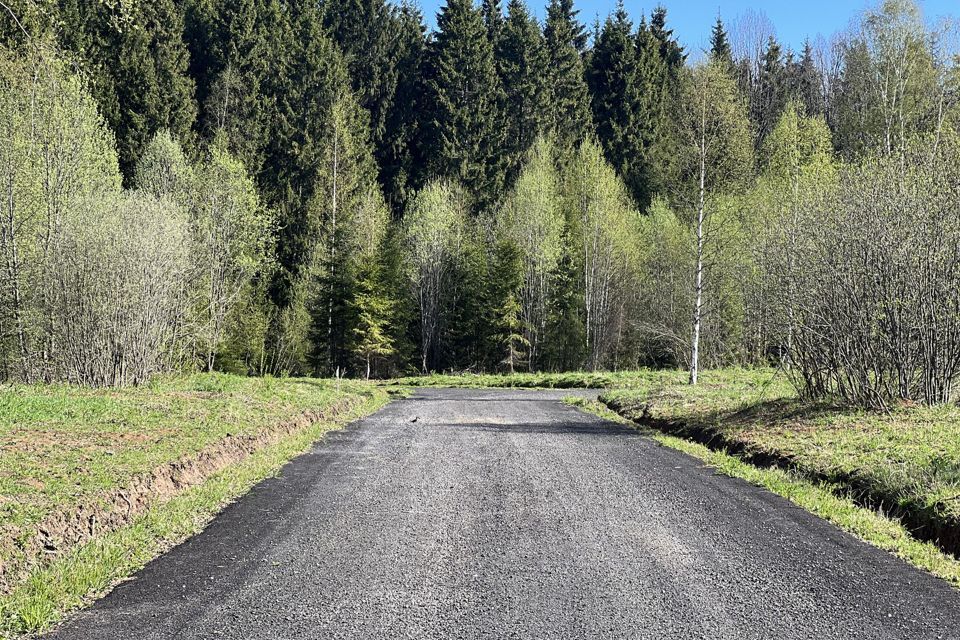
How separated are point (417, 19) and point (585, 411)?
62.3 m

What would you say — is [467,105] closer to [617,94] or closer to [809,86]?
[617,94]

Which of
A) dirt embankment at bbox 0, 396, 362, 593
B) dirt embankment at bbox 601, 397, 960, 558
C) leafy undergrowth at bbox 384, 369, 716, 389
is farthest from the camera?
leafy undergrowth at bbox 384, 369, 716, 389

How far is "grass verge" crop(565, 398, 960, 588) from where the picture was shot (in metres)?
5.89

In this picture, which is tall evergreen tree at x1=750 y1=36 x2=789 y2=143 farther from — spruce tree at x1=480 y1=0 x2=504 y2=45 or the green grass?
the green grass

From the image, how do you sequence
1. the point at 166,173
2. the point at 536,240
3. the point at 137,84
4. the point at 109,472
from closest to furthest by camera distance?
the point at 109,472 → the point at 166,173 → the point at 536,240 → the point at 137,84

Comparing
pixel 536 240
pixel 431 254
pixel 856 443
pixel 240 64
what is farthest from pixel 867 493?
pixel 240 64

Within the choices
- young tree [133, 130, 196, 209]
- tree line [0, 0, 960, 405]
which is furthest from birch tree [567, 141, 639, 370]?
young tree [133, 130, 196, 209]

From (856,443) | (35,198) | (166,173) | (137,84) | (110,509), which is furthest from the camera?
(137,84)

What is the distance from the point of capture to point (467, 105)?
58688mm

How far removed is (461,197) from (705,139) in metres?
25.3

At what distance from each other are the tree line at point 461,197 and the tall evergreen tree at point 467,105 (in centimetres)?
26

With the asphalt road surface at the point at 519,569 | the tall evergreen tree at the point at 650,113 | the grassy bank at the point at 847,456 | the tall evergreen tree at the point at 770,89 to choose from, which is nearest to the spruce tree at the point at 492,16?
the tall evergreen tree at the point at 650,113

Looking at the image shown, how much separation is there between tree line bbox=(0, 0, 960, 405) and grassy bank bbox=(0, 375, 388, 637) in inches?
165

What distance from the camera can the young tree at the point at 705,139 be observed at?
2744cm
